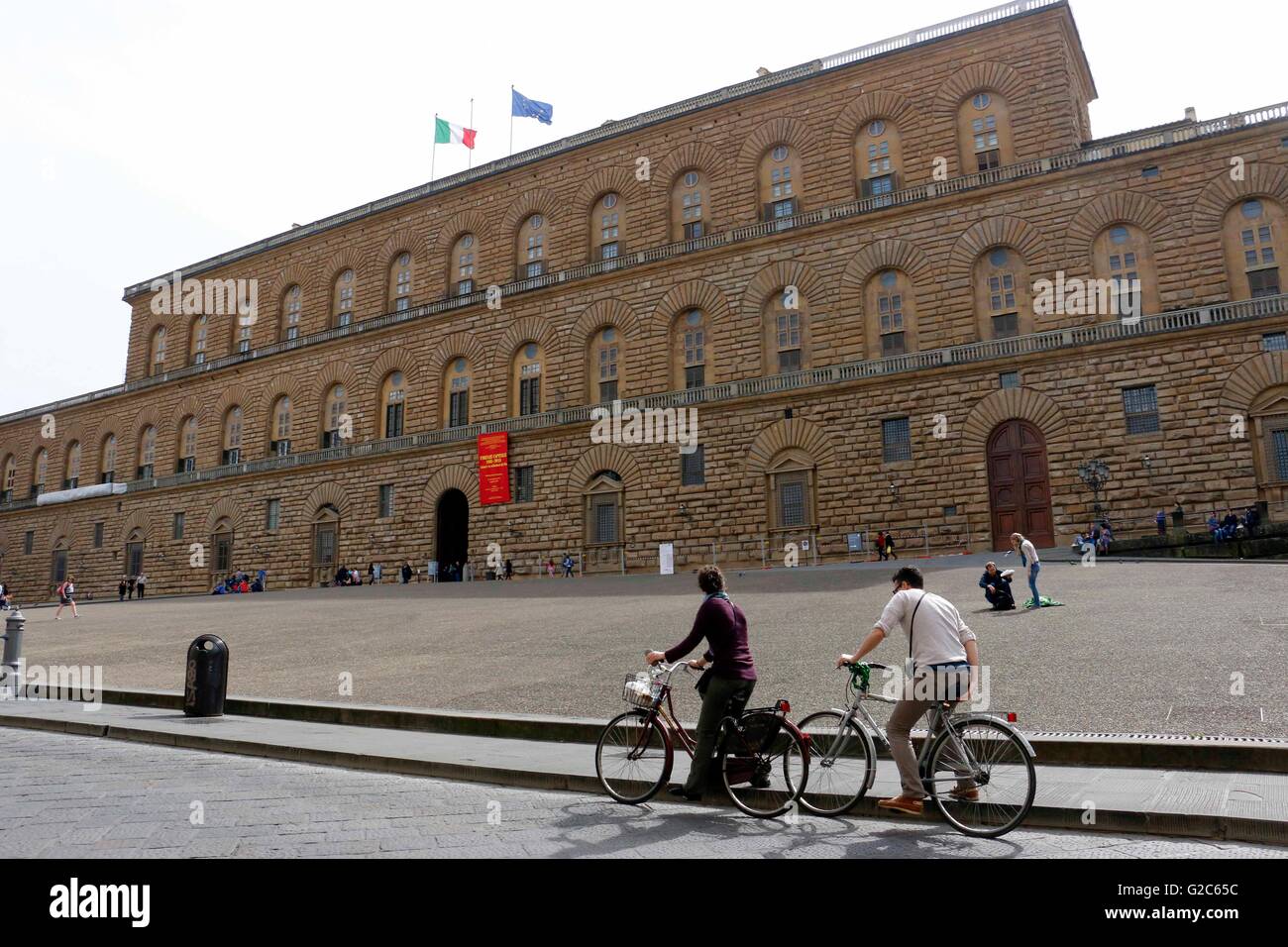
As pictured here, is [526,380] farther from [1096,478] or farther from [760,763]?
[760,763]

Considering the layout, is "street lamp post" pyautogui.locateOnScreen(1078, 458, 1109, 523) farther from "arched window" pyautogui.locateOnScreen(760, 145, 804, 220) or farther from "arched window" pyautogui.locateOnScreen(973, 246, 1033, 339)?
"arched window" pyautogui.locateOnScreen(760, 145, 804, 220)

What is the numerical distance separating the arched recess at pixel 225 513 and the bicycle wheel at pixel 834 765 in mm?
37644

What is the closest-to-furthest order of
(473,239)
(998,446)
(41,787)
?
(41,787) → (998,446) → (473,239)

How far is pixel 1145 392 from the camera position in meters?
22.9

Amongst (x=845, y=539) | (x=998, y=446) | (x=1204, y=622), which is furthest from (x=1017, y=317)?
(x=1204, y=622)

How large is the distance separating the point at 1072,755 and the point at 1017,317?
20.8m

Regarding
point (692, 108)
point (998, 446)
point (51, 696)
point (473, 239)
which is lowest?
point (51, 696)

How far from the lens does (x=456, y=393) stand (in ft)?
112

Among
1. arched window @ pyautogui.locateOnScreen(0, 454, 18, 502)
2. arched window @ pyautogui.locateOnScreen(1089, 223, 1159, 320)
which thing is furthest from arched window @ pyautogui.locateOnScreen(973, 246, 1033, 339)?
arched window @ pyautogui.locateOnScreen(0, 454, 18, 502)

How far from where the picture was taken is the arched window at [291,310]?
39.6m

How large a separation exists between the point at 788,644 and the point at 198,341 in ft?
133

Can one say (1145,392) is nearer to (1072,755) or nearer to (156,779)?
(1072,755)
